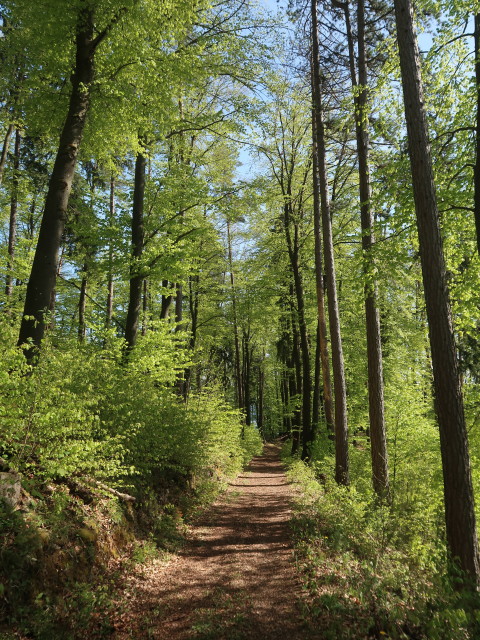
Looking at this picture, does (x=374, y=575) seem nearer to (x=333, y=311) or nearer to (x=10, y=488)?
(x=10, y=488)

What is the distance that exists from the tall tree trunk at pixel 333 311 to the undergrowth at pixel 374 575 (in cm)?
125

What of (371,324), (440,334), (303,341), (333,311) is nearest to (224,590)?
(440,334)

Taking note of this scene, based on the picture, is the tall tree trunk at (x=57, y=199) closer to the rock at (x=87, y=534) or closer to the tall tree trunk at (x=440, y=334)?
the rock at (x=87, y=534)

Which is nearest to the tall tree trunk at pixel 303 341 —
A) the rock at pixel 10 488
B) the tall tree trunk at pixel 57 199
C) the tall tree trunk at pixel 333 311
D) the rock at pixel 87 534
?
the tall tree trunk at pixel 333 311

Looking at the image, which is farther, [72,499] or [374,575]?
[72,499]

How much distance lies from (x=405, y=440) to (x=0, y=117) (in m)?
13.3

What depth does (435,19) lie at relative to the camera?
295 inches

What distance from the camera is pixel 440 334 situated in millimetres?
Answer: 4848

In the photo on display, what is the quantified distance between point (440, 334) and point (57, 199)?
6.28 m

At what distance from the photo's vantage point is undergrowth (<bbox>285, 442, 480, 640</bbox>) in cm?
329

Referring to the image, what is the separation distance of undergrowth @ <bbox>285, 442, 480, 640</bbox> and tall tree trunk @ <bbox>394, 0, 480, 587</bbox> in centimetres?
35

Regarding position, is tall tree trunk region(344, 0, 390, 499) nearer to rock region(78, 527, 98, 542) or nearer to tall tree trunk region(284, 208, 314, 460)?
rock region(78, 527, 98, 542)

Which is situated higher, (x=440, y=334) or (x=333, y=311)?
(x=333, y=311)

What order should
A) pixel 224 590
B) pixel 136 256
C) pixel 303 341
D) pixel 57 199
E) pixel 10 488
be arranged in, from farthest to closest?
pixel 303 341
pixel 136 256
pixel 57 199
pixel 224 590
pixel 10 488
